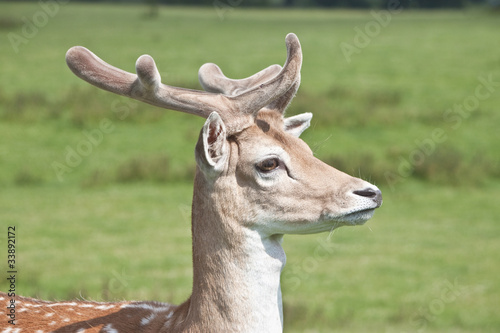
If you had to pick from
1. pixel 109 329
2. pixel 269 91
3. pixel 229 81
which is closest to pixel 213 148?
pixel 269 91

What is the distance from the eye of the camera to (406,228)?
47.7 feet

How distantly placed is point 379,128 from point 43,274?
34.8 feet

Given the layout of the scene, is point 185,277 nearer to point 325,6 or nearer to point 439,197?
point 439,197

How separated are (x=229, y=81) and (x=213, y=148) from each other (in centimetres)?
82

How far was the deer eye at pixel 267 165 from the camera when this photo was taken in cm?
402

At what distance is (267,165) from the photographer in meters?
4.03

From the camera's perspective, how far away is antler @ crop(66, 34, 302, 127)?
399 cm

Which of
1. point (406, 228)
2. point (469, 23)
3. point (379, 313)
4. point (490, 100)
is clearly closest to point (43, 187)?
point (406, 228)

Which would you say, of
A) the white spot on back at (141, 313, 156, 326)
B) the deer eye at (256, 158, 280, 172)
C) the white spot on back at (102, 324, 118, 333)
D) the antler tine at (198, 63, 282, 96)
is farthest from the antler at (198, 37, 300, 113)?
the white spot on back at (102, 324, 118, 333)

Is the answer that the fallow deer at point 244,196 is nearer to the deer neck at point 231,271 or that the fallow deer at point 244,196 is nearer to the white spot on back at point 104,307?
the deer neck at point 231,271

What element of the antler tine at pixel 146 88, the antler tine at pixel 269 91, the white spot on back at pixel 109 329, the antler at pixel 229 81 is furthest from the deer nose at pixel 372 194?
the white spot on back at pixel 109 329

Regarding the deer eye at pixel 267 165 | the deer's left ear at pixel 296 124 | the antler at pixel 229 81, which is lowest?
the deer eye at pixel 267 165

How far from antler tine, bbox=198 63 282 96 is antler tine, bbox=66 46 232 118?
1.62 feet

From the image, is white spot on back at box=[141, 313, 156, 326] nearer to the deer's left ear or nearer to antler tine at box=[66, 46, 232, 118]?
antler tine at box=[66, 46, 232, 118]
